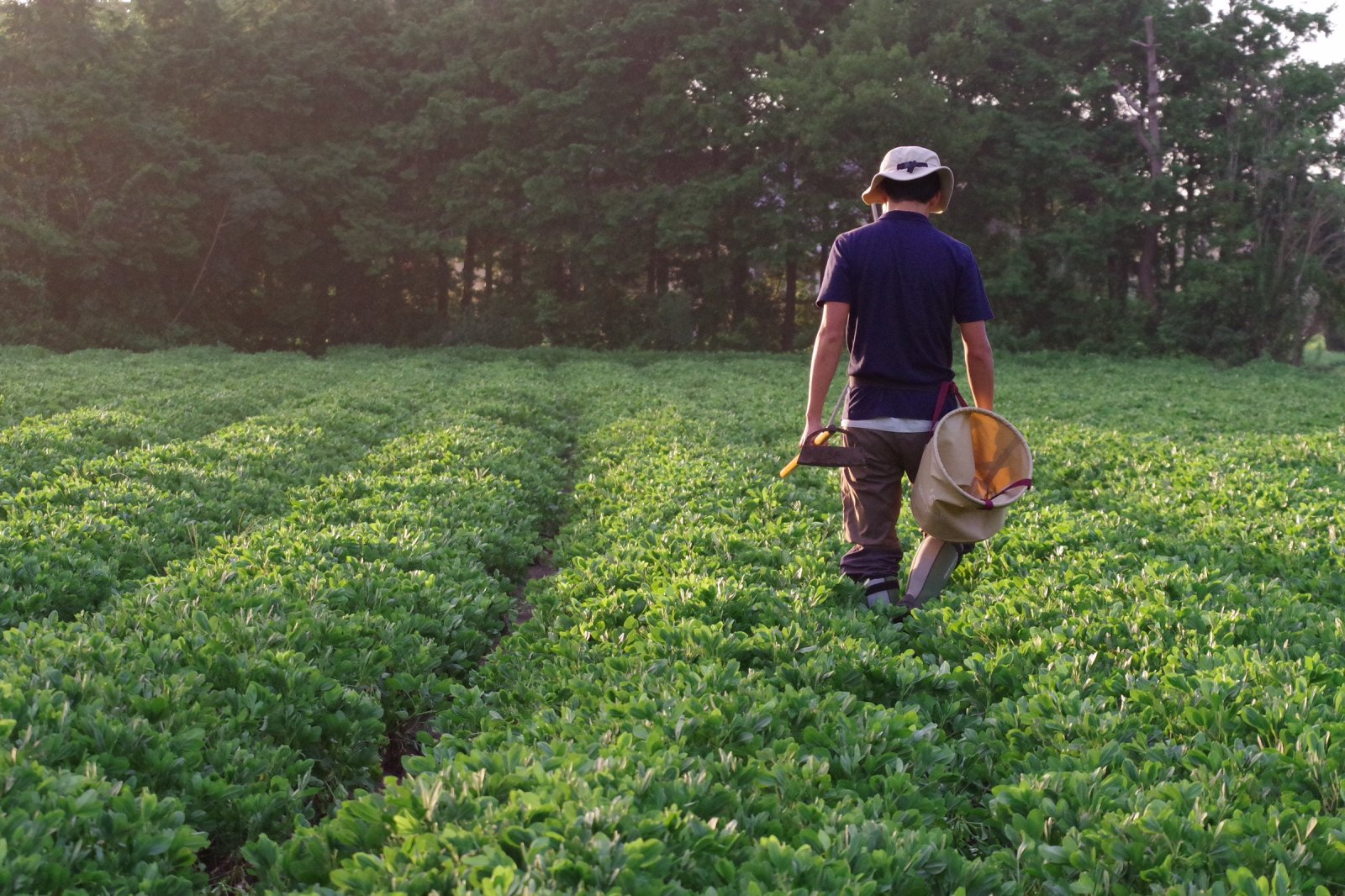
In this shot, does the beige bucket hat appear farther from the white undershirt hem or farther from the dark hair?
the white undershirt hem

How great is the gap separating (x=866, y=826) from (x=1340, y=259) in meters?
42.9

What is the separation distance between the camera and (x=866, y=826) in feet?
10.7

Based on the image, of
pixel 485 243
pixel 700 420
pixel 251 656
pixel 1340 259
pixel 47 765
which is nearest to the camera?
pixel 47 765

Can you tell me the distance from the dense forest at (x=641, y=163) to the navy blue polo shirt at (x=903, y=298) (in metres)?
33.9

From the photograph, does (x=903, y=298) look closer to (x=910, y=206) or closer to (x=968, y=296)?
(x=968, y=296)

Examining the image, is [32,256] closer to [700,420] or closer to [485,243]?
[485,243]

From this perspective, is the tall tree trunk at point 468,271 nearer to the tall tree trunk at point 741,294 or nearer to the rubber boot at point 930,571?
the tall tree trunk at point 741,294

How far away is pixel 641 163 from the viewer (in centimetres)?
4362

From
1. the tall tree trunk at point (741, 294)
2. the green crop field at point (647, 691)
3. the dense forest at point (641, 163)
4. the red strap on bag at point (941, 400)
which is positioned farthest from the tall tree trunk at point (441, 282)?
the red strap on bag at point (941, 400)

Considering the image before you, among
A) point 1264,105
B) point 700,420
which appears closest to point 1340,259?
point 1264,105

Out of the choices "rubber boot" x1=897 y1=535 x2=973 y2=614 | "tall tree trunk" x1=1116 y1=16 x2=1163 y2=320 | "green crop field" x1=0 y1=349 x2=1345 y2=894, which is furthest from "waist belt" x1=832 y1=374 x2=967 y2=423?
"tall tree trunk" x1=1116 y1=16 x2=1163 y2=320

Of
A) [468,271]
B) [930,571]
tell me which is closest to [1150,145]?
[468,271]

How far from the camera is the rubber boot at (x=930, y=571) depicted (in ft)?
20.3

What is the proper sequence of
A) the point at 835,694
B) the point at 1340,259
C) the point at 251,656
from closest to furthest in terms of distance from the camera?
the point at 835,694 → the point at 251,656 → the point at 1340,259
